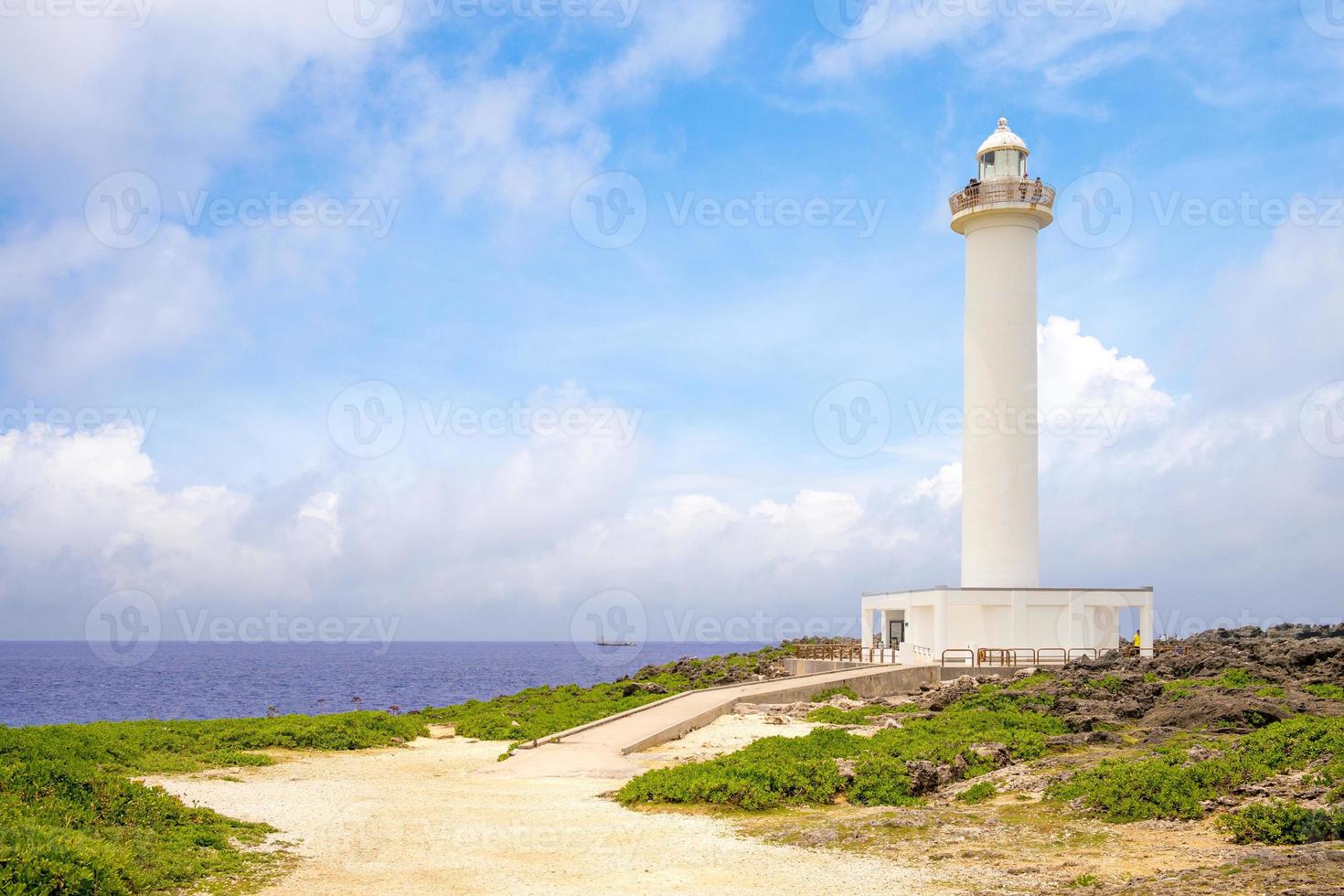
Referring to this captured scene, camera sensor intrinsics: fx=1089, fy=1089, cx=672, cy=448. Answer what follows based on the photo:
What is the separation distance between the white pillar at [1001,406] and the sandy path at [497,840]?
22.7 metres

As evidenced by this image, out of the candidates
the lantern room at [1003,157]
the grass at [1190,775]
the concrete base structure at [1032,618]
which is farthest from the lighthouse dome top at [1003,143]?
the grass at [1190,775]

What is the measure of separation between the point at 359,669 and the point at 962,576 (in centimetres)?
9804

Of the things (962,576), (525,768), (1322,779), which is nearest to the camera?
(1322,779)

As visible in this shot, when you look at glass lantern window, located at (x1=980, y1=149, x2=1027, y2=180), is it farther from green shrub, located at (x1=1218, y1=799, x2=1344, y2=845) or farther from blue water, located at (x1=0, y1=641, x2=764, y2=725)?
blue water, located at (x1=0, y1=641, x2=764, y2=725)

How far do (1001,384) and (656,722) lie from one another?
Answer: 21226mm

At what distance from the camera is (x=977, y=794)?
48.8 ft

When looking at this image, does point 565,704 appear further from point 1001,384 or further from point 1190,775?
point 1190,775

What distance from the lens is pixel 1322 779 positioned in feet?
41.2

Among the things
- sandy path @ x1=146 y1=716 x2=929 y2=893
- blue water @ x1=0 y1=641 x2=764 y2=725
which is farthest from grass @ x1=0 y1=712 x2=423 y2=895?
blue water @ x1=0 y1=641 x2=764 y2=725

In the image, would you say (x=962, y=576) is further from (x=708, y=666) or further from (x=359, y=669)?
(x=359, y=669)

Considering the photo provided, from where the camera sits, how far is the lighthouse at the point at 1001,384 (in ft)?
125

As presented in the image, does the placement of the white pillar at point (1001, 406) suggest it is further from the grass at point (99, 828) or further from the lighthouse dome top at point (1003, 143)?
the grass at point (99, 828)

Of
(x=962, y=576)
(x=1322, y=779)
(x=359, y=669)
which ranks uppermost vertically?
(x=962, y=576)

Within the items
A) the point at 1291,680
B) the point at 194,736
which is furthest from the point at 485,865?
the point at 1291,680
